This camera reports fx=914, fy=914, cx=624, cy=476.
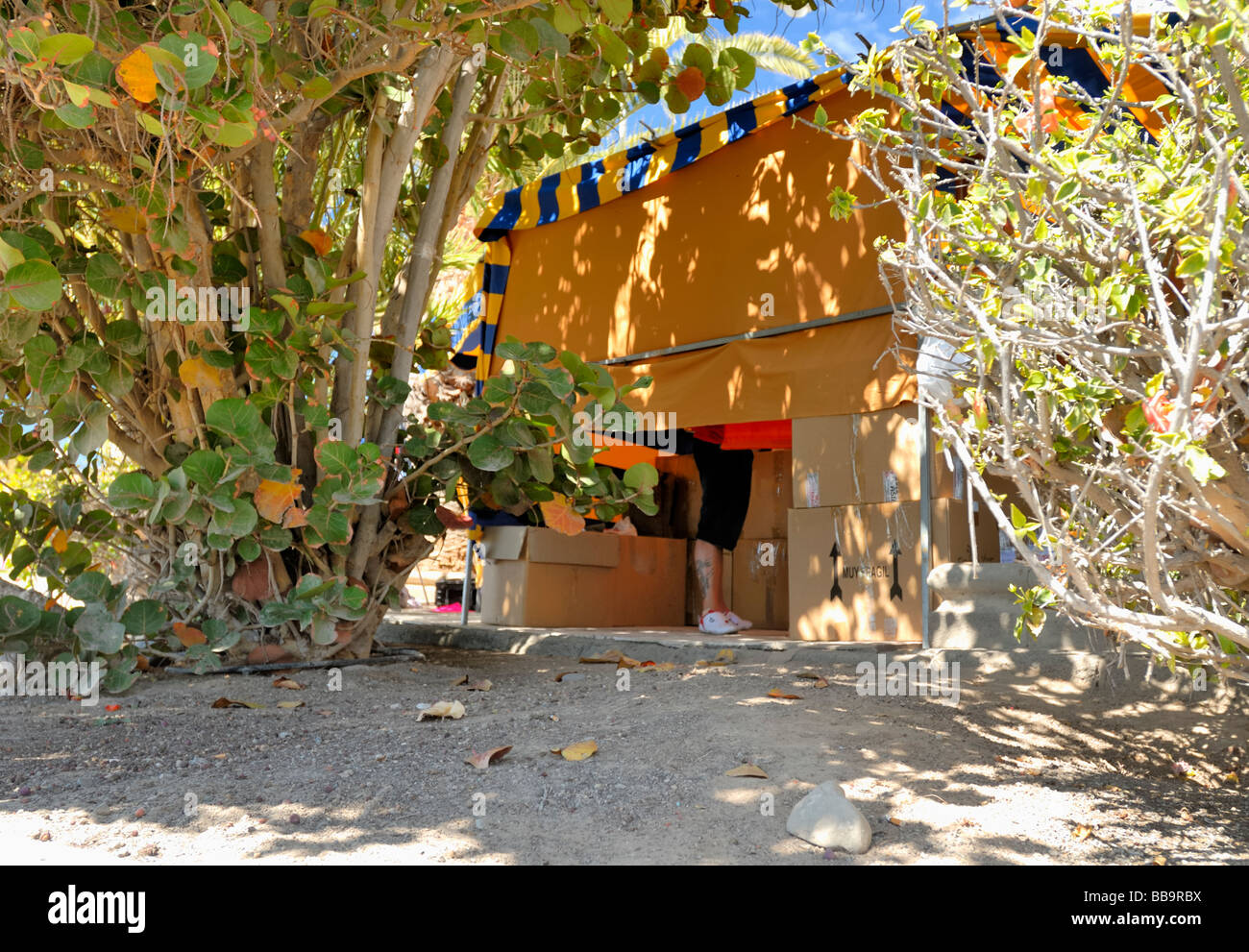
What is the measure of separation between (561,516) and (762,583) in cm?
276

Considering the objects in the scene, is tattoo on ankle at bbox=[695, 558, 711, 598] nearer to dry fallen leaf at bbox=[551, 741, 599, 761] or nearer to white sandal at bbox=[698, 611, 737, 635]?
white sandal at bbox=[698, 611, 737, 635]

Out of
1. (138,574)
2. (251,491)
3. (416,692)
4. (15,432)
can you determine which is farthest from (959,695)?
(15,432)

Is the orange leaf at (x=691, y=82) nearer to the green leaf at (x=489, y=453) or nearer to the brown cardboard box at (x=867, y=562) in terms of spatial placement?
the green leaf at (x=489, y=453)

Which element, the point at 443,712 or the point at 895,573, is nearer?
the point at 443,712

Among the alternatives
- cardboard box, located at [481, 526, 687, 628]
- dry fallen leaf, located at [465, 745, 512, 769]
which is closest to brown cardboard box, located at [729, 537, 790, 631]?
cardboard box, located at [481, 526, 687, 628]

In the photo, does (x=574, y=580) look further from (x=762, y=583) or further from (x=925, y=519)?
(x=925, y=519)

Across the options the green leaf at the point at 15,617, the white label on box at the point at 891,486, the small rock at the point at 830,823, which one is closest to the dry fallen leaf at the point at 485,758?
the small rock at the point at 830,823

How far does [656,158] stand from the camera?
199 inches

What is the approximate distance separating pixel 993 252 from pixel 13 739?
290 centimetres

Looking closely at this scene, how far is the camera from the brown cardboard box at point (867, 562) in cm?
397

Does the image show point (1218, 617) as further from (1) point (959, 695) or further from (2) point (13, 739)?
(2) point (13, 739)

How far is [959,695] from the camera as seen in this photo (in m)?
3.12

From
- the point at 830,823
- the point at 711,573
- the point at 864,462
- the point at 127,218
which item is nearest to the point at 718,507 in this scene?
the point at 711,573

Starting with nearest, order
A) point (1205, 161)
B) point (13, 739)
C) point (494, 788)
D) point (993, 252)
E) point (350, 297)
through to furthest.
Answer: point (1205, 161)
point (993, 252)
point (494, 788)
point (13, 739)
point (350, 297)
